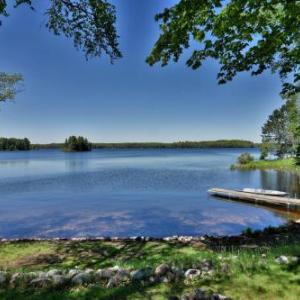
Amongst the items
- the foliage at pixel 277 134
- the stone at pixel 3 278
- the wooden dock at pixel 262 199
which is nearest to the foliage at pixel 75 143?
the foliage at pixel 277 134

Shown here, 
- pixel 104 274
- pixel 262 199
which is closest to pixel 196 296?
pixel 104 274

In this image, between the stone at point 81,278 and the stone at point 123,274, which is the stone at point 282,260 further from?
the stone at point 81,278

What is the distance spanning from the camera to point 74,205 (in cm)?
2922

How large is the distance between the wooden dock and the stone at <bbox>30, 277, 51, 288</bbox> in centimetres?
2508

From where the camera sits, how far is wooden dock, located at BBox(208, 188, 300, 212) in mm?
27906

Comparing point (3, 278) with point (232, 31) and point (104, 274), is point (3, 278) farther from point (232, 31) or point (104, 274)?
point (232, 31)

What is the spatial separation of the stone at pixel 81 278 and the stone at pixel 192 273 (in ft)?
6.32

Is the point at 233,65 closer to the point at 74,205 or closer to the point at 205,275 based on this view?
the point at 205,275

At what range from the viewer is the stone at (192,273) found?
6.32 meters

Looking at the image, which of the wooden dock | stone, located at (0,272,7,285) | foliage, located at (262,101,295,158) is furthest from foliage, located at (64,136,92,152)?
stone, located at (0,272,7,285)

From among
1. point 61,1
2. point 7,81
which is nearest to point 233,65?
point 61,1

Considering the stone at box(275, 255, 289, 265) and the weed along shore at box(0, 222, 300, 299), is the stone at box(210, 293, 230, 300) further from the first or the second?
the stone at box(275, 255, 289, 265)

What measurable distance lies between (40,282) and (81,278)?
80 centimetres

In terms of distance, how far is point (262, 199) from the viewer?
1201 inches
